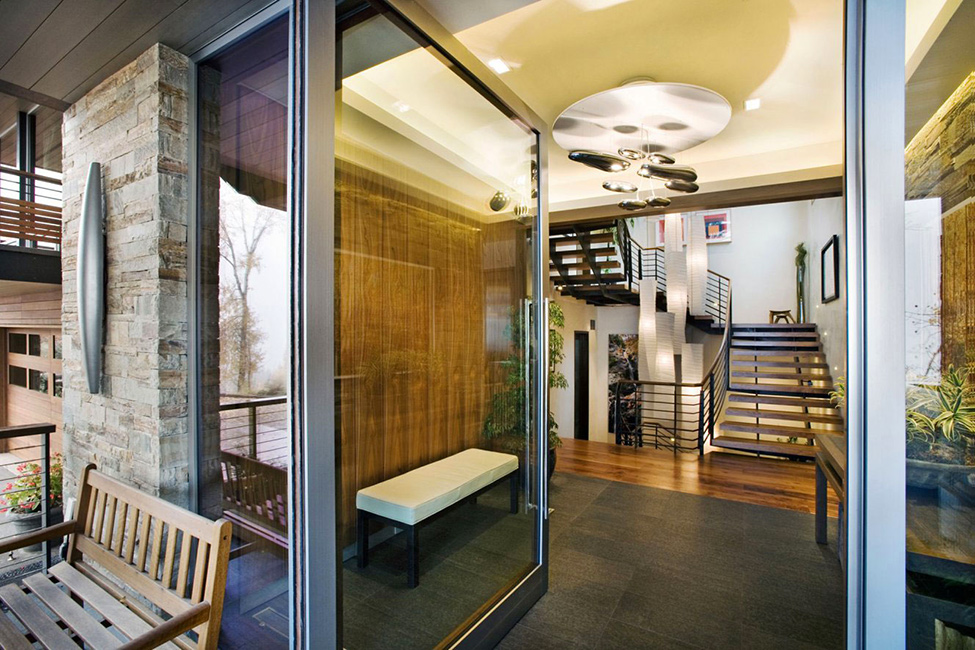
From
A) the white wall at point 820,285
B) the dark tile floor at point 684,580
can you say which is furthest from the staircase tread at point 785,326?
the dark tile floor at point 684,580

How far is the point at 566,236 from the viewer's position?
→ 6.46m

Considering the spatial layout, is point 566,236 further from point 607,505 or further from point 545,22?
point 545,22

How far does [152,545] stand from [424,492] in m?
0.93

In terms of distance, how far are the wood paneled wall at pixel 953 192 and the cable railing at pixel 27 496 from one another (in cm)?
343

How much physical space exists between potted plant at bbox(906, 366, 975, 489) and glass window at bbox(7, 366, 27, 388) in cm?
533

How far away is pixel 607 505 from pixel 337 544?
289 centimetres

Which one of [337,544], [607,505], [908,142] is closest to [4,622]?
[337,544]

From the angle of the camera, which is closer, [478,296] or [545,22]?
[478,296]

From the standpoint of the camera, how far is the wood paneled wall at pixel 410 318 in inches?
59.4

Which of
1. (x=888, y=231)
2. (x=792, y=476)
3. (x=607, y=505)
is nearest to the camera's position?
(x=888, y=231)

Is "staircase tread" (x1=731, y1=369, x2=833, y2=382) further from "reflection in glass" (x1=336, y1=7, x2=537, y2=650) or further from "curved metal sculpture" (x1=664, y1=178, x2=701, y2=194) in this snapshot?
"reflection in glass" (x1=336, y1=7, x2=537, y2=650)

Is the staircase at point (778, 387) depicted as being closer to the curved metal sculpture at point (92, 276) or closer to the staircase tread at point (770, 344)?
the staircase tread at point (770, 344)

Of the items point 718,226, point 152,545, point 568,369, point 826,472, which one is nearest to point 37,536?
point 152,545

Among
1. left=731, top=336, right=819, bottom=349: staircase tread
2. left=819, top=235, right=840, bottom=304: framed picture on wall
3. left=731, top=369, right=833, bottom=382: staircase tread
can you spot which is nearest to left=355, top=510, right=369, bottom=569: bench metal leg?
left=819, top=235, right=840, bottom=304: framed picture on wall
